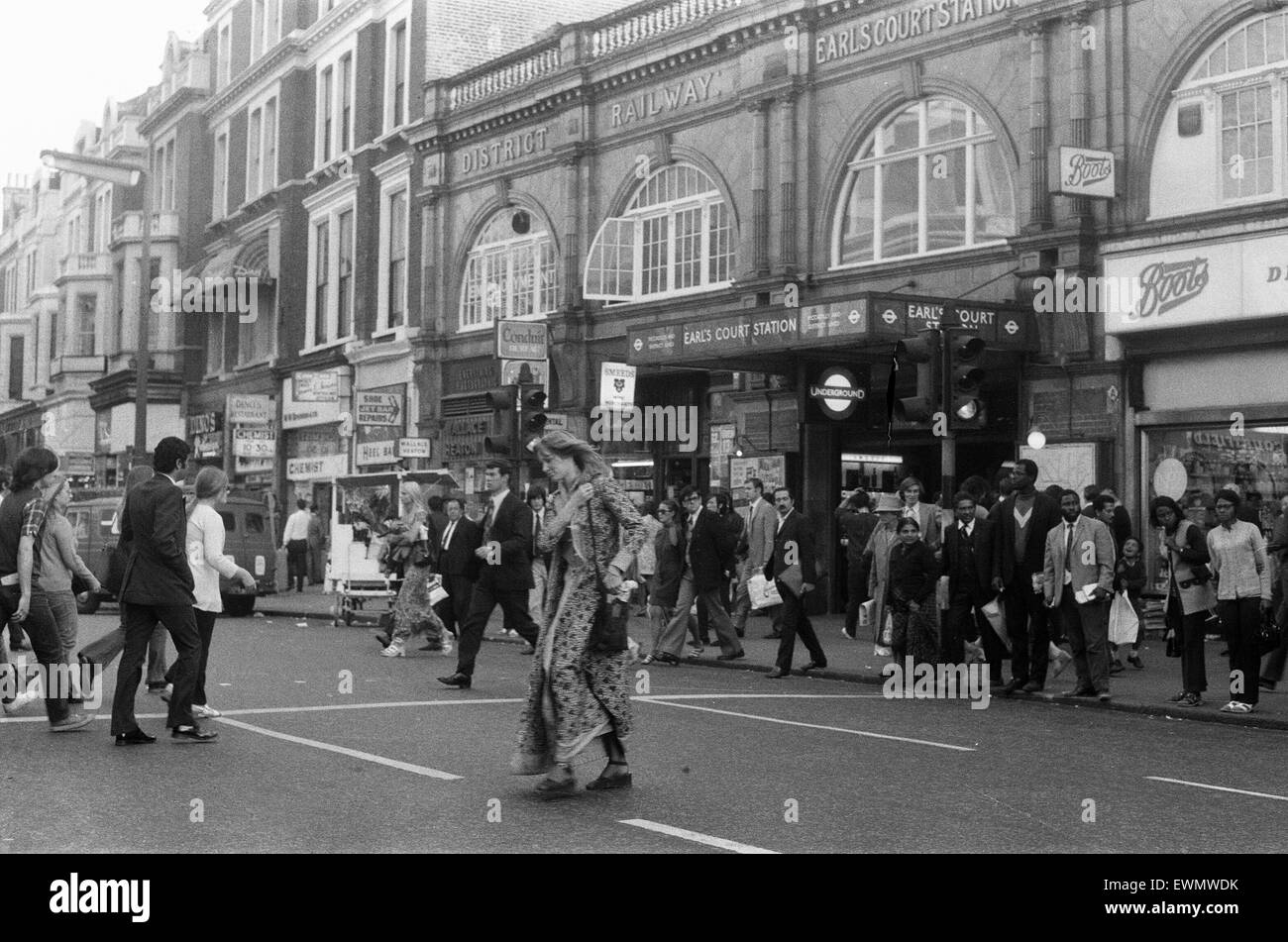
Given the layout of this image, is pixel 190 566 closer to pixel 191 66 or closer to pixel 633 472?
pixel 633 472

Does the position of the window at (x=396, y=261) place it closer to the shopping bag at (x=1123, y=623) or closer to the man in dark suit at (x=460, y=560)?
A: the man in dark suit at (x=460, y=560)

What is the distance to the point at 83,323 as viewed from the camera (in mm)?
56500

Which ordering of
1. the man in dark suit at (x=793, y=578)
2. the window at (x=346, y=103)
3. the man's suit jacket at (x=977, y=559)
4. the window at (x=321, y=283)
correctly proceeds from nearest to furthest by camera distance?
the man's suit jacket at (x=977, y=559)
the man in dark suit at (x=793, y=578)
the window at (x=346, y=103)
the window at (x=321, y=283)

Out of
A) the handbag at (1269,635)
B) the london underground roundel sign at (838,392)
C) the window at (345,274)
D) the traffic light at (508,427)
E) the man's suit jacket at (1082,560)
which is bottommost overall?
the handbag at (1269,635)

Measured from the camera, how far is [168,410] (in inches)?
1896

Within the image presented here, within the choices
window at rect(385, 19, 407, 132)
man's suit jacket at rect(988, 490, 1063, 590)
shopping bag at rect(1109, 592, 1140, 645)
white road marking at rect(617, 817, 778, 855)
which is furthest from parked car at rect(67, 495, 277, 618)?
white road marking at rect(617, 817, 778, 855)

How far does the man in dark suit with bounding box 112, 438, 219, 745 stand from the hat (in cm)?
1271

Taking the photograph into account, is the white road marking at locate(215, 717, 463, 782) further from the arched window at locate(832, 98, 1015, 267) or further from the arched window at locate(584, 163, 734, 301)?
the arched window at locate(584, 163, 734, 301)

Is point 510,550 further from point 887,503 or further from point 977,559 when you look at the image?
point 887,503

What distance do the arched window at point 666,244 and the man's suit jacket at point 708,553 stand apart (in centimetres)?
852

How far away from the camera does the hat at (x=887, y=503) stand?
72.8 feet

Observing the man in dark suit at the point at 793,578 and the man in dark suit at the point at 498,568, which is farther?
the man in dark suit at the point at 793,578

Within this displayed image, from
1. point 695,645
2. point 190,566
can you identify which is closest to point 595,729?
point 190,566

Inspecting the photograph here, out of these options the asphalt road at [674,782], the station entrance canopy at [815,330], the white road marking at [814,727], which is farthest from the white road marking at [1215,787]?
the station entrance canopy at [815,330]
